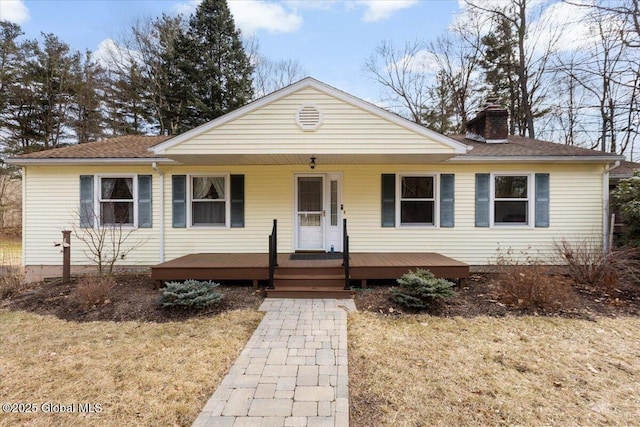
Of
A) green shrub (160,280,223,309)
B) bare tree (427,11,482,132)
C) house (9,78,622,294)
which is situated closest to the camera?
green shrub (160,280,223,309)

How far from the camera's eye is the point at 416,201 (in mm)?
7656

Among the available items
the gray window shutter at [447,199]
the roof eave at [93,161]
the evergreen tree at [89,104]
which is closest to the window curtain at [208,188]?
the roof eave at [93,161]

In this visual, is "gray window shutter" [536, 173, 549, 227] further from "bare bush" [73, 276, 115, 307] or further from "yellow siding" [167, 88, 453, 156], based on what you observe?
"bare bush" [73, 276, 115, 307]

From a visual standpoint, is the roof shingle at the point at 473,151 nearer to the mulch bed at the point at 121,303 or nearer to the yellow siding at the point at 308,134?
the yellow siding at the point at 308,134

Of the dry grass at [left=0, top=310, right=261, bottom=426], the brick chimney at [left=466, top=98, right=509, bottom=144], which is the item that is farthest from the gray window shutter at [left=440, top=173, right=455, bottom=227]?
the dry grass at [left=0, top=310, right=261, bottom=426]

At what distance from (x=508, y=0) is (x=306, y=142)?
610 inches

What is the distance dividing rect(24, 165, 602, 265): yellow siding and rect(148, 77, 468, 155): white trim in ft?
4.71

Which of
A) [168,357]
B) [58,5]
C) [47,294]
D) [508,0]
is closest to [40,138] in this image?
[58,5]

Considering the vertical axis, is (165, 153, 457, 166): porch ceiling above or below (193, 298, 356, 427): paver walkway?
above

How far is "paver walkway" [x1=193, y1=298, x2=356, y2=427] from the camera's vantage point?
242cm

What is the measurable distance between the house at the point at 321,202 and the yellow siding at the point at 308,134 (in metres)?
0.89

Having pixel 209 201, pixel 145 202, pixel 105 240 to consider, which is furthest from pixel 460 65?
pixel 105 240

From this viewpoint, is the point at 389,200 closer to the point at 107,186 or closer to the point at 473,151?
the point at 473,151

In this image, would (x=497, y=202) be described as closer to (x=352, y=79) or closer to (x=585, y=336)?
(x=585, y=336)
